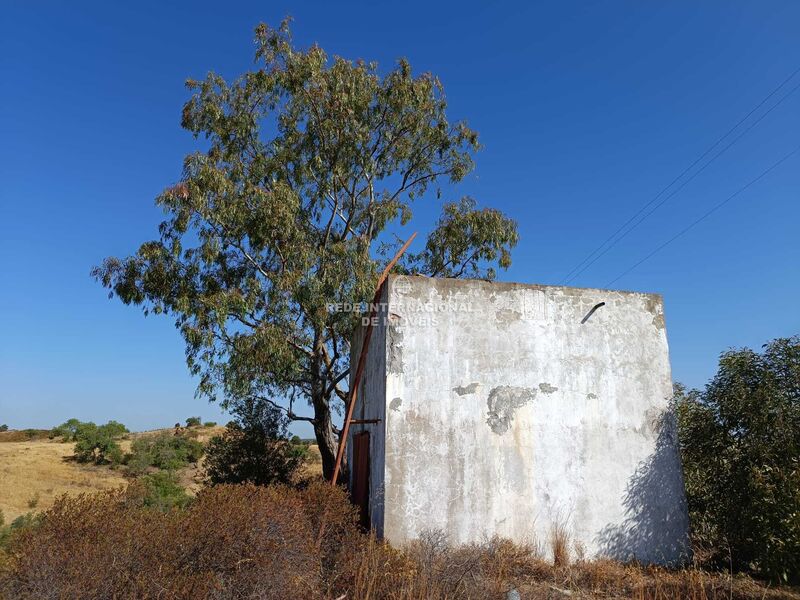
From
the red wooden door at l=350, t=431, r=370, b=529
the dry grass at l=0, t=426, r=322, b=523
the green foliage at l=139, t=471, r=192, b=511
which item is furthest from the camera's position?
the dry grass at l=0, t=426, r=322, b=523

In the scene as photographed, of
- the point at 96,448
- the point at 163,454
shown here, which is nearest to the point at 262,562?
the point at 163,454

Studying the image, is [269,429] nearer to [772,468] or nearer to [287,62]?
[287,62]

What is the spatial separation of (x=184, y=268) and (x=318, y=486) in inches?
268

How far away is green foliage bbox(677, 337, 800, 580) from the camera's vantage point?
22.6 ft

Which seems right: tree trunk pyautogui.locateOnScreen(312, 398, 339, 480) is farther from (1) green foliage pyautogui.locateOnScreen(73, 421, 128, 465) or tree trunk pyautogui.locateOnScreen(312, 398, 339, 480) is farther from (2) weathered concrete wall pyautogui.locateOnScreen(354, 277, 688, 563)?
(1) green foliage pyautogui.locateOnScreen(73, 421, 128, 465)

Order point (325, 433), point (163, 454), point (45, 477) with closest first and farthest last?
point (325, 433), point (45, 477), point (163, 454)

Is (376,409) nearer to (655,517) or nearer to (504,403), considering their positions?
(504,403)

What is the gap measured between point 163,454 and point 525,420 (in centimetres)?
2332

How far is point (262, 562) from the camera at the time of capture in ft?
15.5

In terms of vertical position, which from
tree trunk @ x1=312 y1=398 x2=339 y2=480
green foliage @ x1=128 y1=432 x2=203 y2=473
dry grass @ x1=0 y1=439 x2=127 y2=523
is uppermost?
tree trunk @ x1=312 y1=398 x2=339 y2=480

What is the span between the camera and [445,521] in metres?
7.26

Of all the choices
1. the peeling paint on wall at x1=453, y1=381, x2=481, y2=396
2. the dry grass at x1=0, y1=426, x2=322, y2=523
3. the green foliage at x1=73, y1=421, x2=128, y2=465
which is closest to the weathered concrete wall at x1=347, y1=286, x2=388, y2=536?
the peeling paint on wall at x1=453, y1=381, x2=481, y2=396

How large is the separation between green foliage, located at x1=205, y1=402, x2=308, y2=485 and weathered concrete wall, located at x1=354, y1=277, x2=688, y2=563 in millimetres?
5947

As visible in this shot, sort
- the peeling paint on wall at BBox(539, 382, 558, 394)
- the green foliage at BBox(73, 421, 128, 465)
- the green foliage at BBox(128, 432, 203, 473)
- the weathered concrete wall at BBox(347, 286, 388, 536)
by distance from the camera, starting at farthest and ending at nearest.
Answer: the green foliage at BBox(73, 421, 128, 465)
the green foliage at BBox(128, 432, 203, 473)
the peeling paint on wall at BBox(539, 382, 558, 394)
the weathered concrete wall at BBox(347, 286, 388, 536)
